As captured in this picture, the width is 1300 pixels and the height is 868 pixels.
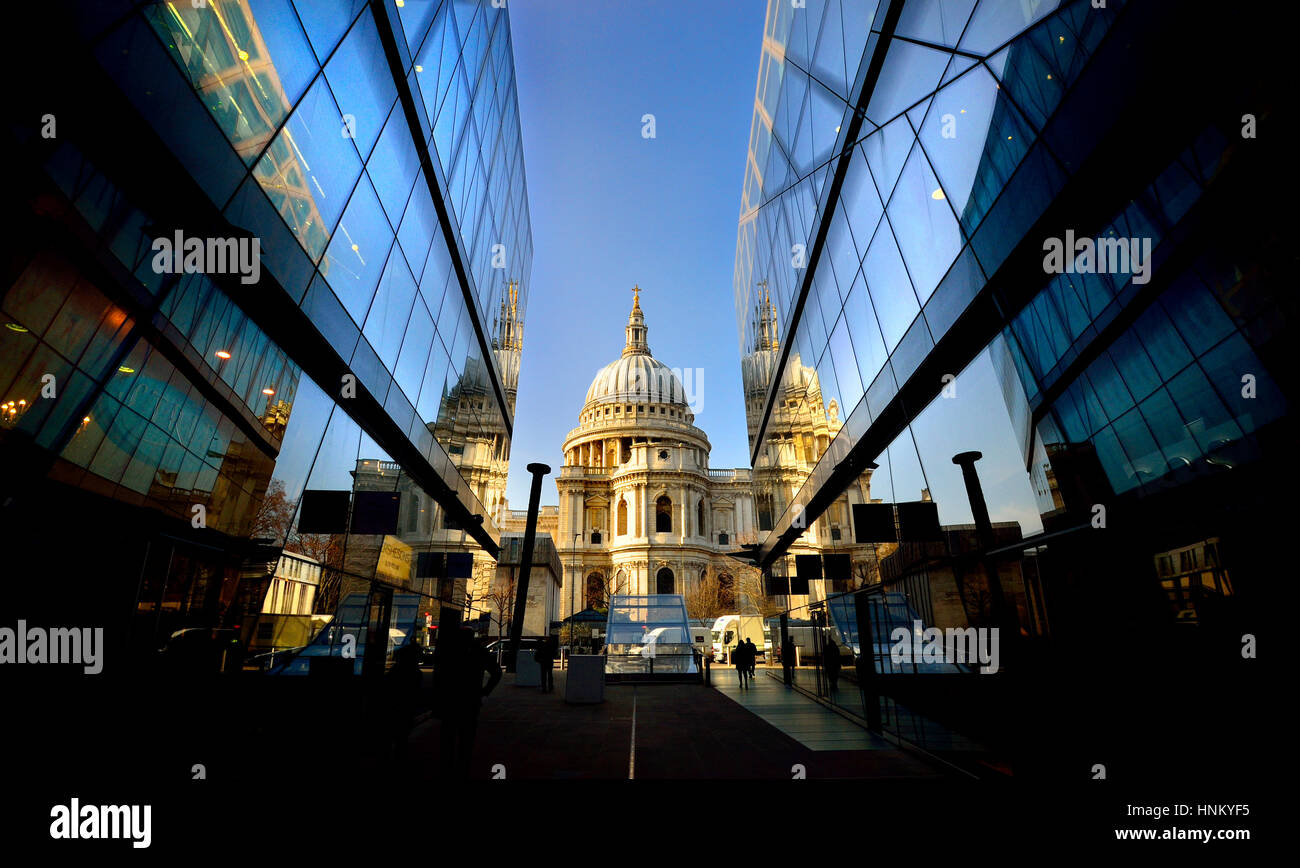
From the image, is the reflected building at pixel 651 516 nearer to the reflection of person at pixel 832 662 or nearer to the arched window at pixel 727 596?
the arched window at pixel 727 596

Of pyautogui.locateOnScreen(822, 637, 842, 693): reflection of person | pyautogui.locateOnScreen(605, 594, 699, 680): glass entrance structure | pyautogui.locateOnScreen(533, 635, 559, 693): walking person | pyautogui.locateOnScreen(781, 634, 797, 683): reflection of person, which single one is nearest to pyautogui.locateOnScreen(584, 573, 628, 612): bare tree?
pyautogui.locateOnScreen(605, 594, 699, 680): glass entrance structure

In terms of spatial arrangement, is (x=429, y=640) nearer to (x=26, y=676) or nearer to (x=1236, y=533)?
(x=26, y=676)

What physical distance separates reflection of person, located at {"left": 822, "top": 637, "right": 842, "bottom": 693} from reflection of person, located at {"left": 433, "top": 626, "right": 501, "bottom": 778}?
9148mm

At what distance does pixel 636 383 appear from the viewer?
12031 cm

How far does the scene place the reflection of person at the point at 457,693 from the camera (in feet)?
22.2

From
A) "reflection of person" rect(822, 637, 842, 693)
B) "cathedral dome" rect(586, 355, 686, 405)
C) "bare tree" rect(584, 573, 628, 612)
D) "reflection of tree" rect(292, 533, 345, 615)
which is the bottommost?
"reflection of person" rect(822, 637, 842, 693)

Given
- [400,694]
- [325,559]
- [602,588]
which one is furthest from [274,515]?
[602,588]

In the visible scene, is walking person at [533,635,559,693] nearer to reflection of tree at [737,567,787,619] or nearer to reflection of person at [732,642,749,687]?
reflection of person at [732,642,749,687]

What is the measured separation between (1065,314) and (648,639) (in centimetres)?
2357

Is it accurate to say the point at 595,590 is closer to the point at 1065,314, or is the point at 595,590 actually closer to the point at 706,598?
the point at 706,598

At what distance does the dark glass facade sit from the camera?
528 centimetres

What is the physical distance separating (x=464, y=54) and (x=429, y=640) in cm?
1683

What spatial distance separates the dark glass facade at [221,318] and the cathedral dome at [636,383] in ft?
327
